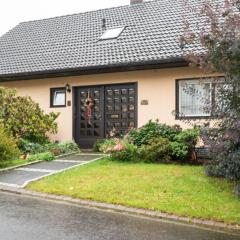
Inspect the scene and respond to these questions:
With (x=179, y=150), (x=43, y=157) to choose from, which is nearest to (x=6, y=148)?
(x=43, y=157)

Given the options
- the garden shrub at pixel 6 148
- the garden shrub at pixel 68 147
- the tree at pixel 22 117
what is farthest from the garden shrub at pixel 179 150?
the tree at pixel 22 117

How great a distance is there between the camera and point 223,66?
7668 millimetres

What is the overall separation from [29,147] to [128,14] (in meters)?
8.02

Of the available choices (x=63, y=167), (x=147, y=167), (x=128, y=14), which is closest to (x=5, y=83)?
(x=128, y=14)

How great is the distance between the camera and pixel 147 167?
484 inches

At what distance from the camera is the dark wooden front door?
16.6 meters

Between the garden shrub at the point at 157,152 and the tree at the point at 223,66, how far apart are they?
10.6 feet

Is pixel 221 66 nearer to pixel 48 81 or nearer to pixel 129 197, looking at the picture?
pixel 129 197

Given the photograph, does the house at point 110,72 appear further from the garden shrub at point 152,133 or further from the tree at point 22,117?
the tree at point 22,117

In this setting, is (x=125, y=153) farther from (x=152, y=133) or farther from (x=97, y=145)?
(x=97, y=145)

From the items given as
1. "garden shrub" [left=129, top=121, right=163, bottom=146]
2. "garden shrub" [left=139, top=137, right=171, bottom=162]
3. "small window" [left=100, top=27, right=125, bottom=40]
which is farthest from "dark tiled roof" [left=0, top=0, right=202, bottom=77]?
"garden shrub" [left=139, top=137, right=171, bottom=162]

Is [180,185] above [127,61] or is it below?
below

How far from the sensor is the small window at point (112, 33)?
18.5 m

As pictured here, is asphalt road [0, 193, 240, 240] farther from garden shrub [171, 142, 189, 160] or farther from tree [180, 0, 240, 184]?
garden shrub [171, 142, 189, 160]
